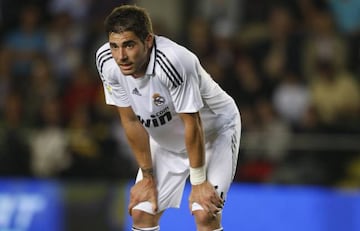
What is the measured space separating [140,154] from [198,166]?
0.40m

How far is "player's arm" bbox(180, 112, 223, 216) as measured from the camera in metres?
5.05

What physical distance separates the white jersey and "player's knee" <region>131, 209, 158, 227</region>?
0.38 m

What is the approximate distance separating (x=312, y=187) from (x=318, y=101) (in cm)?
98

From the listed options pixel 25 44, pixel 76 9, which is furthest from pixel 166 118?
pixel 76 9

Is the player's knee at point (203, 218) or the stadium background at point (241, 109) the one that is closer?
the player's knee at point (203, 218)

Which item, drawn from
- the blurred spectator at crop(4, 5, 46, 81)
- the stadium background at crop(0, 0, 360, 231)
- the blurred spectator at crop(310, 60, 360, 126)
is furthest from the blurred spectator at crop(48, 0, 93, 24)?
the blurred spectator at crop(310, 60, 360, 126)

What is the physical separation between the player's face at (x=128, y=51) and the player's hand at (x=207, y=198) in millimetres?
731

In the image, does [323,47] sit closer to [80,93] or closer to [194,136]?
[80,93]

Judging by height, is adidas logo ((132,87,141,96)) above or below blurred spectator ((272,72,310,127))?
above

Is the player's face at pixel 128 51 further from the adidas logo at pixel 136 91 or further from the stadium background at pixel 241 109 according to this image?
the stadium background at pixel 241 109

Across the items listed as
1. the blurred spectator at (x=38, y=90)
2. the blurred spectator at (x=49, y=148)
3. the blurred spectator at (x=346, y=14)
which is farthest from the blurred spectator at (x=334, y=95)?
the blurred spectator at (x=38, y=90)

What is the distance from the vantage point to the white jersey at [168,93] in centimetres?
499

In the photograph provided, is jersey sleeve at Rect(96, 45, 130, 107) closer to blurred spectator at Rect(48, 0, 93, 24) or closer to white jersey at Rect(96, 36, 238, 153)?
white jersey at Rect(96, 36, 238, 153)

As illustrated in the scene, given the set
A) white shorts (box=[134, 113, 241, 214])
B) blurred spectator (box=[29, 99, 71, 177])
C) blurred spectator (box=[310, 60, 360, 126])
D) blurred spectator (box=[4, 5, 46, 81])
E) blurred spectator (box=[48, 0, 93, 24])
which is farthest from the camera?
blurred spectator (box=[48, 0, 93, 24])
